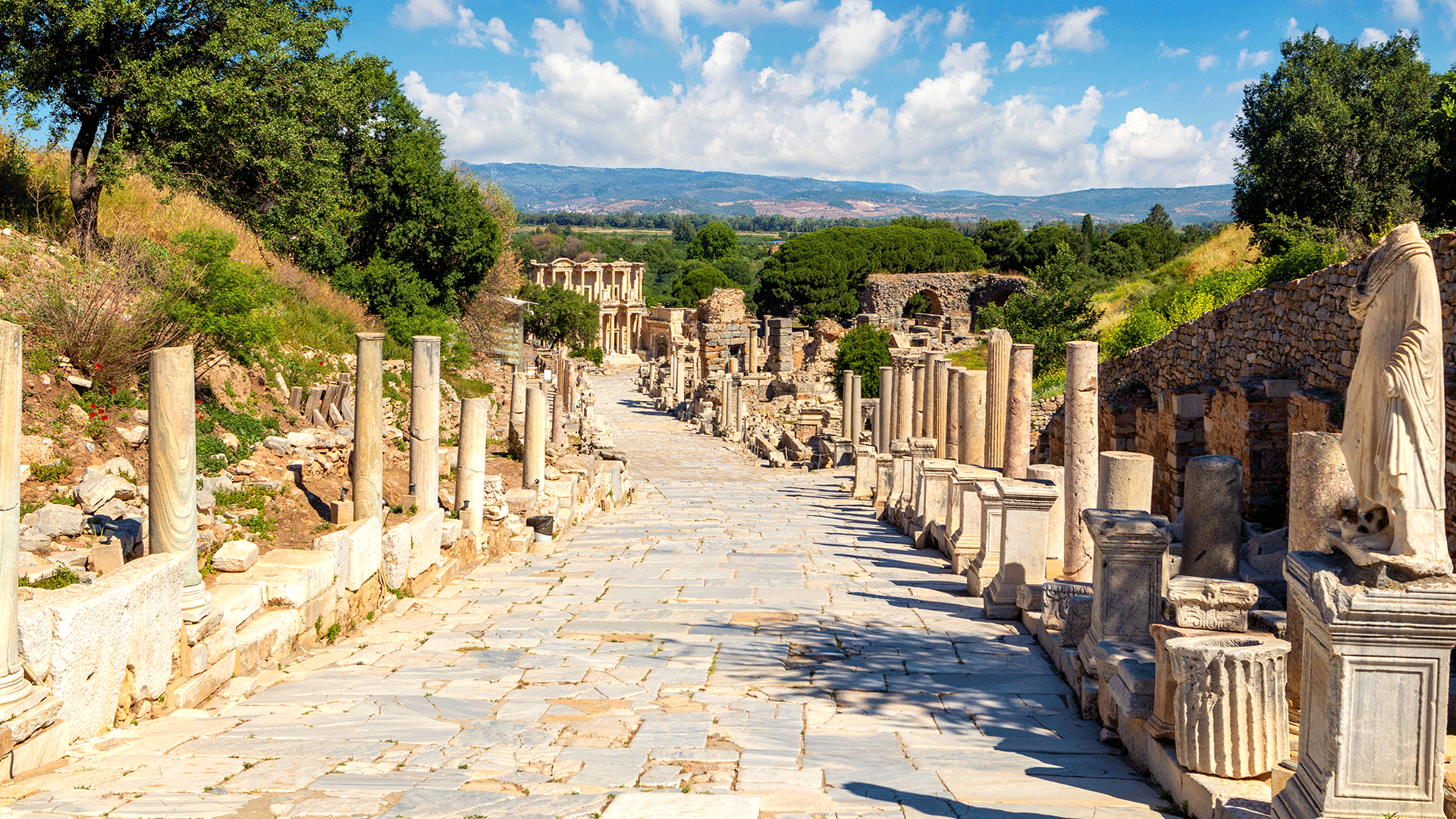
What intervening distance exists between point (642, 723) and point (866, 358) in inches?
1448

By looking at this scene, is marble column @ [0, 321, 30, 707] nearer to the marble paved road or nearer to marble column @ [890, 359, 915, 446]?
the marble paved road

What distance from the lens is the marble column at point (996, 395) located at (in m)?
13.7

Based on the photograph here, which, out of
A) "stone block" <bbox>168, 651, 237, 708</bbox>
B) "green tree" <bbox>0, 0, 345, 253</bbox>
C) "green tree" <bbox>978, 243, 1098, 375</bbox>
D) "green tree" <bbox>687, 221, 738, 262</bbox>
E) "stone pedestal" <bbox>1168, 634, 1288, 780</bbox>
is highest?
"green tree" <bbox>687, 221, 738, 262</bbox>

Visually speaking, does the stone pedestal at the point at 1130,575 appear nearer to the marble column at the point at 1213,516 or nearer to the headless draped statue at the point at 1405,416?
the marble column at the point at 1213,516

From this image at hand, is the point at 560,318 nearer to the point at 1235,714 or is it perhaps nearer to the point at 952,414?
the point at 952,414

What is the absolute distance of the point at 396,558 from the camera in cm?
938

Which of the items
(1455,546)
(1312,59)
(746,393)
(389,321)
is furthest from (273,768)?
(746,393)

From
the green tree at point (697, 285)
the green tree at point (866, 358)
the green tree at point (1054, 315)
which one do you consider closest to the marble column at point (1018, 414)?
the green tree at point (1054, 315)

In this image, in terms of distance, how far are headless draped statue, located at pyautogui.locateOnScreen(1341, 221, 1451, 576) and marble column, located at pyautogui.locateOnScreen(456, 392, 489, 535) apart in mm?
9661

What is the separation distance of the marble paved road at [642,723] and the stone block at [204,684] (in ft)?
0.50

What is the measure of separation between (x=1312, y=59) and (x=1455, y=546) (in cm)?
2189

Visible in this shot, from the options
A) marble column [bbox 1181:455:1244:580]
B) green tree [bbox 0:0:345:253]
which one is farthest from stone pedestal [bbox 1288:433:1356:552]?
green tree [bbox 0:0:345:253]

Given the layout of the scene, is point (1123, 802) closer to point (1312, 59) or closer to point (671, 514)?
point (671, 514)

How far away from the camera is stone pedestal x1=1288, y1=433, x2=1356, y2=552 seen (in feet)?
18.3
